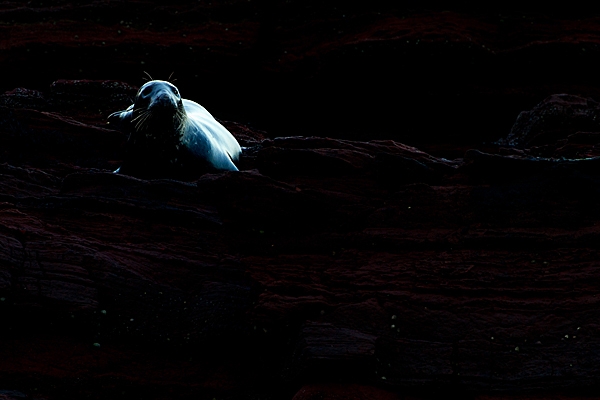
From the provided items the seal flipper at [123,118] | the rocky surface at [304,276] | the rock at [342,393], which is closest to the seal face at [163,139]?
the seal flipper at [123,118]

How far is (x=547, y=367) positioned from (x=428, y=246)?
169 cm

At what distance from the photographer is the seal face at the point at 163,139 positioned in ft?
30.0

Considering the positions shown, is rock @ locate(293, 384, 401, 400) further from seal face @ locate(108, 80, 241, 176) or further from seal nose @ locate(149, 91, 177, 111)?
seal nose @ locate(149, 91, 177, 111)

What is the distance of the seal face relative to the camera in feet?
30.0

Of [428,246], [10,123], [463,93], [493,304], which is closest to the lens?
[493,304]

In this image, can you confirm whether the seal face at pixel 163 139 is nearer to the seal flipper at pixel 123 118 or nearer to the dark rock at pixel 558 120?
the seal flipper at pixel 123 118

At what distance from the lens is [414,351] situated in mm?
6973

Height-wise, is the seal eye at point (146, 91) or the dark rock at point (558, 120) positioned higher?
the seal eye at point (146, 91)

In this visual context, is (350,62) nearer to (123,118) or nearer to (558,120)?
(558,120)

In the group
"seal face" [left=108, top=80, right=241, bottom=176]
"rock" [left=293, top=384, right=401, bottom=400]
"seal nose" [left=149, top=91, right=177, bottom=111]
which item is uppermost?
"seal nose" [left=149, top=91, right=177, bottom=111]

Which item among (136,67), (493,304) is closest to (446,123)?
(136,67)

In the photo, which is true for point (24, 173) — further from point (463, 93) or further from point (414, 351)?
point (463, 93)

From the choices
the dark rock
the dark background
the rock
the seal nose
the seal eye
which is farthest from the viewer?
the dark background

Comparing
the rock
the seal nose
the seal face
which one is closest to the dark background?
the seal face
